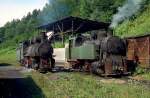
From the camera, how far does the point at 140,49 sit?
2231 centimetres

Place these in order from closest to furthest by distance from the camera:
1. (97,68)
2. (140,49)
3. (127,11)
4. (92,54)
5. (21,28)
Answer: (97,68), (92,54), (140,49), (127,11), (21,28)

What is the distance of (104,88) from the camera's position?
1384 centimetres

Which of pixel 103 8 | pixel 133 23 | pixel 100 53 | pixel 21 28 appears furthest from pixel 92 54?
pixel 21 28

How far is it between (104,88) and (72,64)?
12479 millimetres

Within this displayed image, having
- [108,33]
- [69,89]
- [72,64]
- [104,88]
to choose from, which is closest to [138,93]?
[104,88]

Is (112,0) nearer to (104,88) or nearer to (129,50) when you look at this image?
(129,50)

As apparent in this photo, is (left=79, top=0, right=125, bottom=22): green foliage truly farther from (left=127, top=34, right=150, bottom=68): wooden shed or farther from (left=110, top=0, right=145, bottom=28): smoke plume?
(left=127, top=34, right=150, bottom=68): wooden shed

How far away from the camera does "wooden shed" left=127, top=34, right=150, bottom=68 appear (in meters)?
21.0

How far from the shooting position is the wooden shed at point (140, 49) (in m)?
21.0

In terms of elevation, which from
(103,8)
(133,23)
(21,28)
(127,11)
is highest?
(21,28)

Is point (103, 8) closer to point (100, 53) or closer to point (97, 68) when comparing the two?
Result: point (100, 53)

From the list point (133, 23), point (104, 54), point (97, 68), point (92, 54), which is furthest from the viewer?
point (133, 23)

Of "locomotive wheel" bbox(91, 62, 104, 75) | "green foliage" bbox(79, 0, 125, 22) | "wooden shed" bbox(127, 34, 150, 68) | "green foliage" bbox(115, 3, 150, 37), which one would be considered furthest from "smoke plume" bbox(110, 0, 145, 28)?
"locomotive wheel" bbox(91, 62, 104, 75)

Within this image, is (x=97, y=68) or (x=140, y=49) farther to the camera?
(x=140, y=49)
